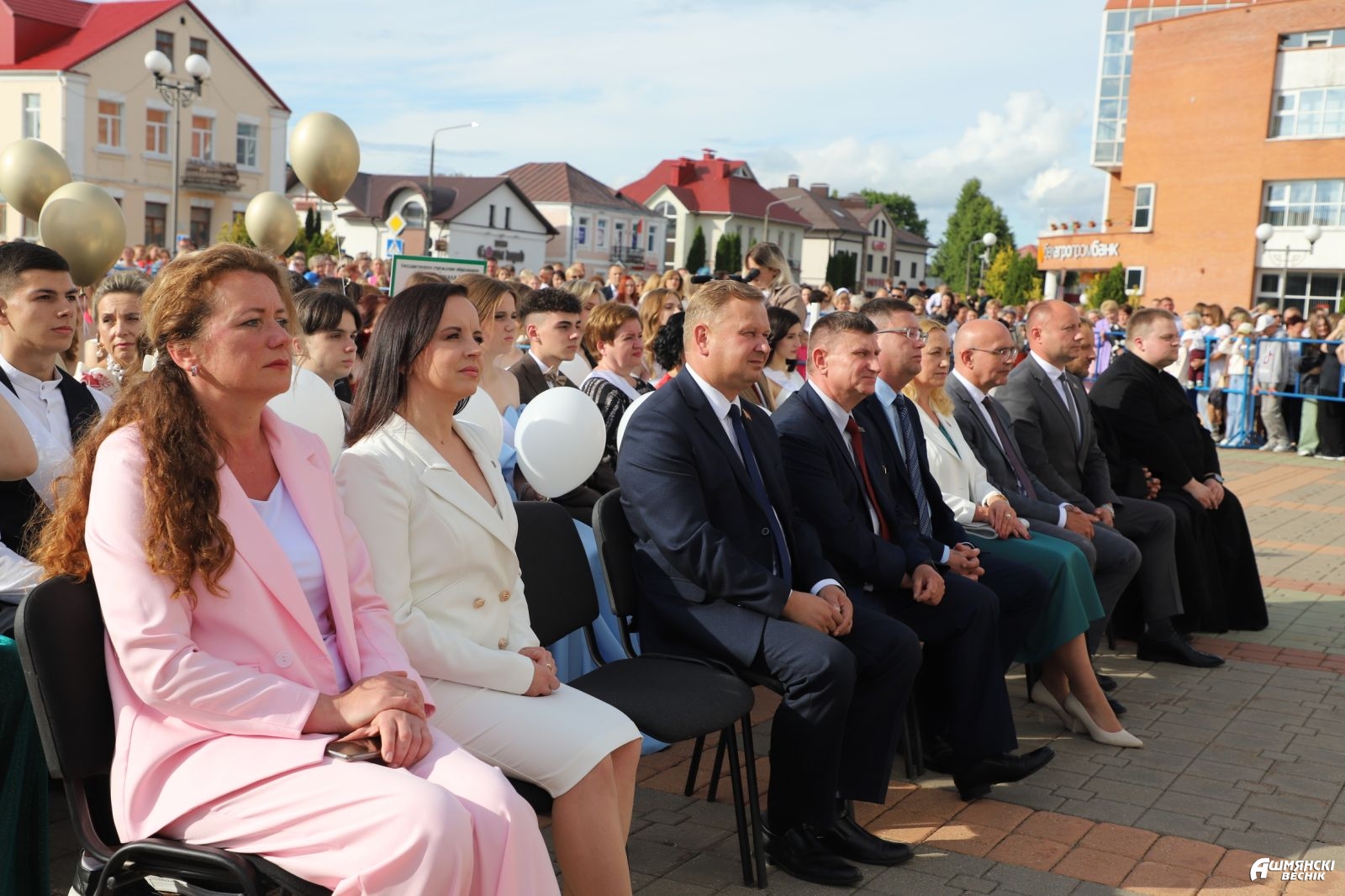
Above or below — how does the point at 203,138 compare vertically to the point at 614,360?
above

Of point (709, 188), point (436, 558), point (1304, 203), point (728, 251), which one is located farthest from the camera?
point (709, 188)

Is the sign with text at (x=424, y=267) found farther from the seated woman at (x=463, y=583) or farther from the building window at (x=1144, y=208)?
the building window at (x=1144, y=208)

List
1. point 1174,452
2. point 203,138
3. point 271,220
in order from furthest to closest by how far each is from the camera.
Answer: point 203,138, point 271,220, point 1174,452

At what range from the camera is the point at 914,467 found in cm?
540

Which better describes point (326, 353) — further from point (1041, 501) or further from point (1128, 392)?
point (1128, 392)

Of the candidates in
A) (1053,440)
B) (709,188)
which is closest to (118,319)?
(1053,440)

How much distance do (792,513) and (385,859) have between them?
2542 mm

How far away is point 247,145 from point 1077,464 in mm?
48660

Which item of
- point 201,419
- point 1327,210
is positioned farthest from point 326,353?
point 1327,210

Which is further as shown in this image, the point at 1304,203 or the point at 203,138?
the point at 203,138

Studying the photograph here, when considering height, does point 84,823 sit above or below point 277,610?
below

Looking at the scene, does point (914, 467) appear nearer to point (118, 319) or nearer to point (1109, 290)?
point (118, 319)

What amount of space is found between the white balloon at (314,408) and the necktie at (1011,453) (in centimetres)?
339

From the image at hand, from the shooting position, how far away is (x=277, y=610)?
2.68m
